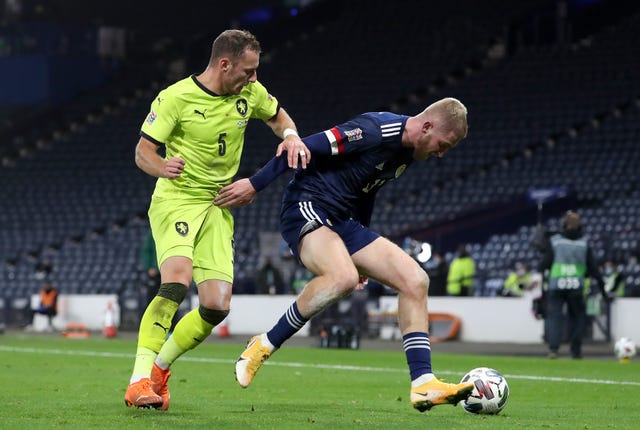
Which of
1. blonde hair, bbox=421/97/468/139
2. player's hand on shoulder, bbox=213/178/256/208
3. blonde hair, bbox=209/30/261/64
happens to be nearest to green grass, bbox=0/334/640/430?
player's hand on shoulder, bbox=213/178/256/208

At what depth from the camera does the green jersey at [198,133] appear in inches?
324

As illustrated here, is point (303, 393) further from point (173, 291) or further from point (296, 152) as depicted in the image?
point (296, 152)

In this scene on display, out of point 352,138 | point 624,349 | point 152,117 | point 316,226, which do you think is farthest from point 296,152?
point 624,349

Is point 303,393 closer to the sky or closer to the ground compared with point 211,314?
closer to the ground

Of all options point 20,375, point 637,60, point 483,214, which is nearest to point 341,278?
point 20,375

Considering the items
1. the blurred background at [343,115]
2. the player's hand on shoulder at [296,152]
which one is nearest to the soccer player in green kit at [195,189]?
the player's hand on shoulder at [296,152]

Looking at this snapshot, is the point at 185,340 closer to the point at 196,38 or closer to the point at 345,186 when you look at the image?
the point at 345,186

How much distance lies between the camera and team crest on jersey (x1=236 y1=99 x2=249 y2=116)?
846cm

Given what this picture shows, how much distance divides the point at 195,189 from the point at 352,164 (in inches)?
39.7

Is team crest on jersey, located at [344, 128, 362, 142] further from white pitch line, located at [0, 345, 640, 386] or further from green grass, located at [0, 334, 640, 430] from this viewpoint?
white pitch line, located at [0, 345, 640, 386]

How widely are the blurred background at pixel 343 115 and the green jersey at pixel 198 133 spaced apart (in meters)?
15.5

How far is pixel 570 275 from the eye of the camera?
1738 centimetres

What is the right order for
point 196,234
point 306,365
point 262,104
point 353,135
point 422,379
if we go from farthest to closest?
point 306,365 < point 262,104 < point 196,234 < point 353,135 < point 422,379

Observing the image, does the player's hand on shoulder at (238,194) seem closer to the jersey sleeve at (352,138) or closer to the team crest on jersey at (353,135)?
the jersey sleeve at (352,138)
